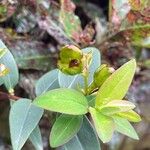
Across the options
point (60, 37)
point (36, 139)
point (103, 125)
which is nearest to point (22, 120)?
point (36, 139)

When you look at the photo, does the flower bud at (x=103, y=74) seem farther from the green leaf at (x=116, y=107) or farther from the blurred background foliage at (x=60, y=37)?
the blurred background foliage at (x=60, y=37)

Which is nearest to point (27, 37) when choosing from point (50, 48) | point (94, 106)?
point (50, 48)

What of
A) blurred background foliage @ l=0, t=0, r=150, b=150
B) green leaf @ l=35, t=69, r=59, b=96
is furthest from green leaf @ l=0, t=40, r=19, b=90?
blurred background foliage @ l=0, t=0, r=150, b=150

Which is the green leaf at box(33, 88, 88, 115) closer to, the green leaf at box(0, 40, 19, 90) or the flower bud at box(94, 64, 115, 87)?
the flower bud at box(94, 64, 115, 87)

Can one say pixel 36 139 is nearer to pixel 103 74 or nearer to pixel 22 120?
pixel 22 120

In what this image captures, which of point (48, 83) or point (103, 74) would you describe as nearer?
point (103, 74)

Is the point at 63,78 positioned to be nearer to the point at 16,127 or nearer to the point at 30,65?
the point at 16,127

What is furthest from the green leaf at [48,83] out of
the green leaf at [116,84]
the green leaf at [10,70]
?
the green leaf at [116,84]
